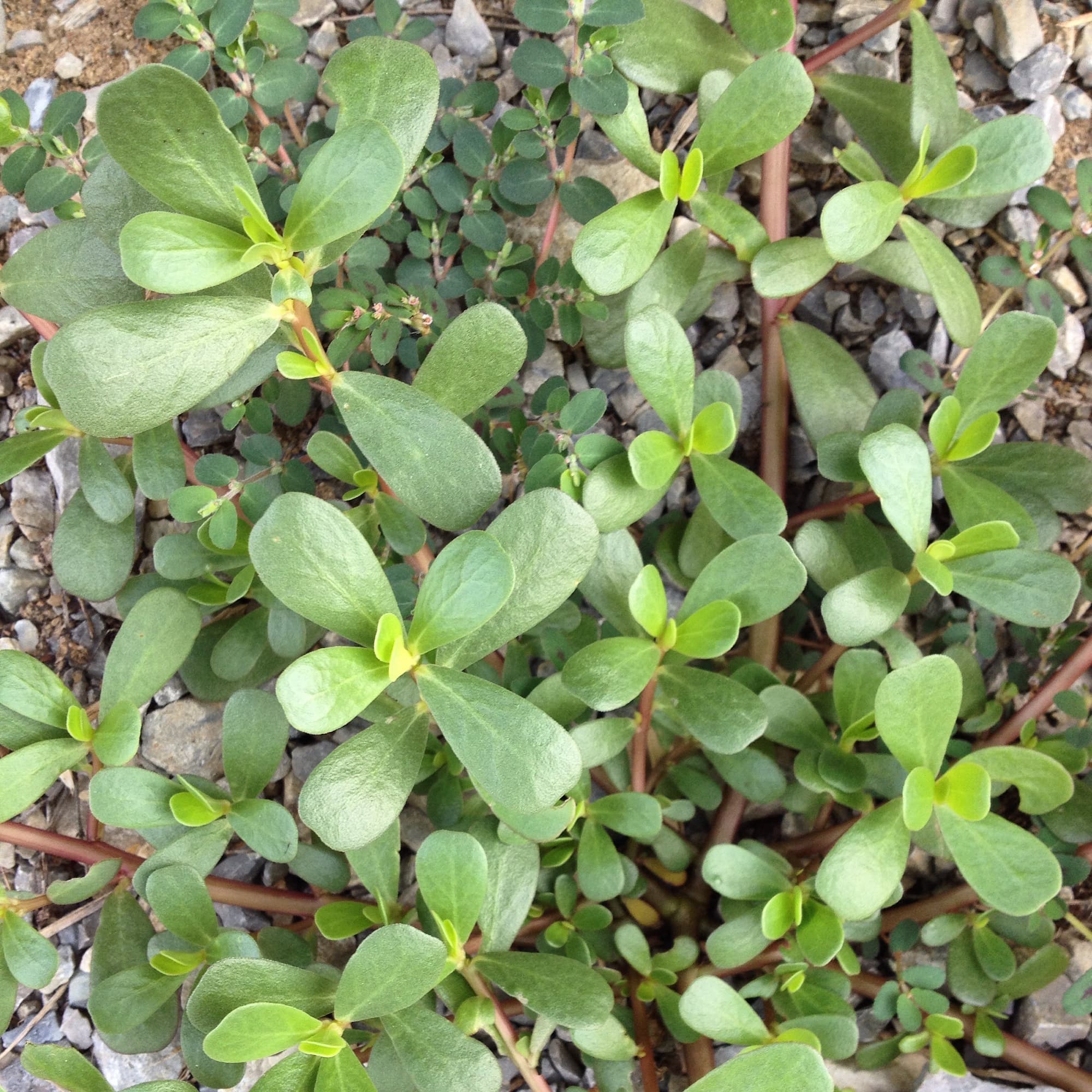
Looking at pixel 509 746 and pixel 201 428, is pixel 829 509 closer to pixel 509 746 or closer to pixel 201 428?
pixel 509 746

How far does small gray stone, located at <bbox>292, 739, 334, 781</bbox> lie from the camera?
1.97 metres

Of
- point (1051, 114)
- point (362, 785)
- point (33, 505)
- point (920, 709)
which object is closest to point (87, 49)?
point (33, 505)

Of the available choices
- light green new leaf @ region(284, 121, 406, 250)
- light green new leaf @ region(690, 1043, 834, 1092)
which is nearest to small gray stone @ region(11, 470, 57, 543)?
light green new leaf @ region(284, 121, 406, 250)

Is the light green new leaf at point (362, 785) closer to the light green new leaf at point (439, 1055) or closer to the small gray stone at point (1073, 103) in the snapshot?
the light green new leaf at point (439, 1055)

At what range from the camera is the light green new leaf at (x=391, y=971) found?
3.99ft

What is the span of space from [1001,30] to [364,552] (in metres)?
1.81

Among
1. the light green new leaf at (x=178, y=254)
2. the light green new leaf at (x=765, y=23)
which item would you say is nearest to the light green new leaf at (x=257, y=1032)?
the light green new leaf at (x=178, y=254)

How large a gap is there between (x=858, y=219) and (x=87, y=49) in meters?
1.74

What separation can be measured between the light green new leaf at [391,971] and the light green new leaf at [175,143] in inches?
27.8

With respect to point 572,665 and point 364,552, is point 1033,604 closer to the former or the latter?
point 572,665

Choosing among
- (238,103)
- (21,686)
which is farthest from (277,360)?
(238,103)

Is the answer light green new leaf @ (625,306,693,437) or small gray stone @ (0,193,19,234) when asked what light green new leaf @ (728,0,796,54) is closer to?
light green new leaf @ (625,306,693,437)

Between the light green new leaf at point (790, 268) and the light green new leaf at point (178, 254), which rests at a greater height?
the light green new leaf at point (178, 254)

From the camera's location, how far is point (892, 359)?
6.74 feet
